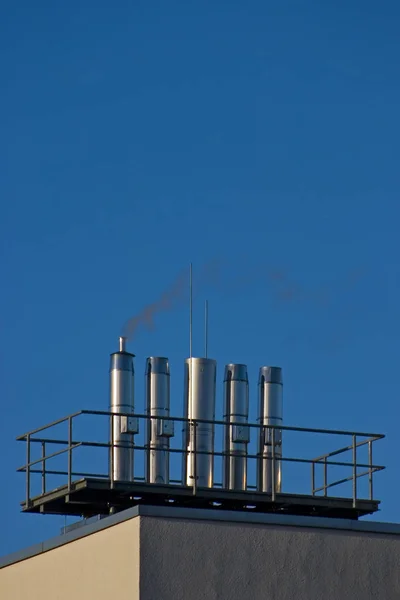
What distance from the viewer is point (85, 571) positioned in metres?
23.1

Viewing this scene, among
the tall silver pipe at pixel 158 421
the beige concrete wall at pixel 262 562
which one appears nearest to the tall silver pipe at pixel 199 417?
the tall silver pipe at pixel 158 421

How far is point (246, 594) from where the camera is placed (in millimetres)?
22250

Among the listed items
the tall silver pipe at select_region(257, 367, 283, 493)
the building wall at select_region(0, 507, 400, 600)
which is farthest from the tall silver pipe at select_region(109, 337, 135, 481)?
the building wall at select_region(0, 507, 400, 600)

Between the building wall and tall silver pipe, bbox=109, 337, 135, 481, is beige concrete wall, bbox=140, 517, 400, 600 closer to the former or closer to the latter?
the building wall

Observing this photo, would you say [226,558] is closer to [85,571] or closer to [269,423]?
[85,571]

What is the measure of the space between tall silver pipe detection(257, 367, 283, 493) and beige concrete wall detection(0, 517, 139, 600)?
5380 mm

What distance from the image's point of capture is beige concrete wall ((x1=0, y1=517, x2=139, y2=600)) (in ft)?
71.7

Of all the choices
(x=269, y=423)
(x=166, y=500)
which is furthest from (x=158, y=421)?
(x=269, y=423)

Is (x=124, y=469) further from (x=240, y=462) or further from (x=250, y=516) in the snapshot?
(x=250, y=516)

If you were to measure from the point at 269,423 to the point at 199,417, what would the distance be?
62.4 inches

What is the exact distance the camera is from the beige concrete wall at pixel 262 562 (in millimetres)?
21812

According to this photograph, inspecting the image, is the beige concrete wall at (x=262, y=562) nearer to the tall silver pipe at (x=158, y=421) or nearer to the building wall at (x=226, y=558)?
the building wall at (x=226, y=558)

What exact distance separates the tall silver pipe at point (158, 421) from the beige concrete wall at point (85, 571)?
3.65 metres

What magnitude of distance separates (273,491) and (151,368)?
132 inches
